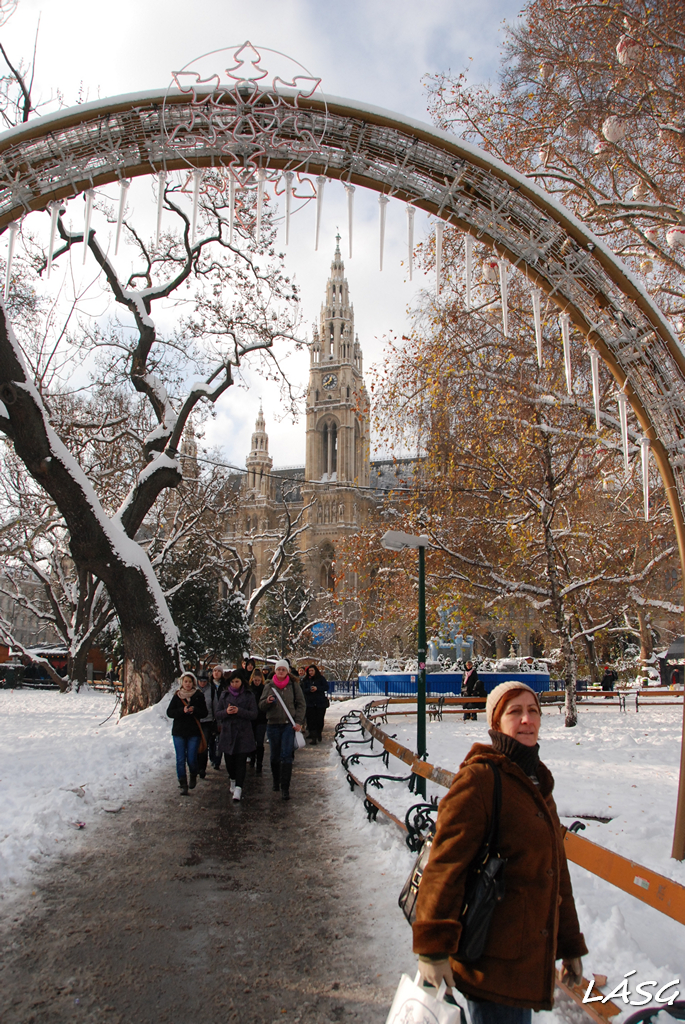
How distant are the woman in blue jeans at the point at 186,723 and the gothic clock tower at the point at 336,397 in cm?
6849

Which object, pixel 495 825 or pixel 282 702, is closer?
pixel 495 825

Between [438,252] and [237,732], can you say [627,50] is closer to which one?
[438,252]

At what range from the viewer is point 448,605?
1728cm

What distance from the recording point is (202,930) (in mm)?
4309

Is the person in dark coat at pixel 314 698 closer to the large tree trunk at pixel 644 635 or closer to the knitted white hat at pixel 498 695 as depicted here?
the knitted white hat at pixel 498 695

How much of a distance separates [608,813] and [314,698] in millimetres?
8254

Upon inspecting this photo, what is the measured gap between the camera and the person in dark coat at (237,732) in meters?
8.20

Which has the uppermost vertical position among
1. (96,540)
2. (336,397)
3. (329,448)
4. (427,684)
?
(336,397)

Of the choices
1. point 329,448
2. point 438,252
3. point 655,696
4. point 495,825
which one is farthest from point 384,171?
point 329,448

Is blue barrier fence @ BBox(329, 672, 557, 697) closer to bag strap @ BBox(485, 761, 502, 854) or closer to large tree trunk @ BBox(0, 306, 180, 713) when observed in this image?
large tree trunk @ BBox(0, 306, 180, 713)

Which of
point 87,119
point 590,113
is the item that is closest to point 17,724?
point 87,119

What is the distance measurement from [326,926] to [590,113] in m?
10.6

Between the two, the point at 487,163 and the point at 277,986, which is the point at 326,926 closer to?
the point at 277,986

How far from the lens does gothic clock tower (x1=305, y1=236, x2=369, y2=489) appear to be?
3121 inches
